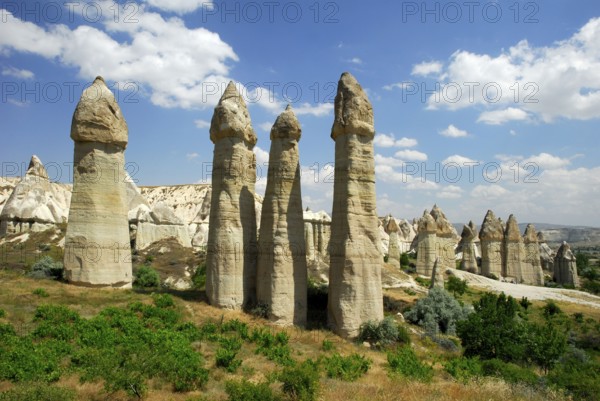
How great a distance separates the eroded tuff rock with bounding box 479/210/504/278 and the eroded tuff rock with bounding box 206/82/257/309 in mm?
38486

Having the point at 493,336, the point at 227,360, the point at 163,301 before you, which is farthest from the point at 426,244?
the point at 227,360

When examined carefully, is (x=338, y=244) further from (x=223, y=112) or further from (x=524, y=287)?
(x=524, y=287)

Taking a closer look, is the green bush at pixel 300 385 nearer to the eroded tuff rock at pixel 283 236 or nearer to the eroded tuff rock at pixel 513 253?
the eroded tuff rock at pixel 283 236

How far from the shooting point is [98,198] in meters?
21.1

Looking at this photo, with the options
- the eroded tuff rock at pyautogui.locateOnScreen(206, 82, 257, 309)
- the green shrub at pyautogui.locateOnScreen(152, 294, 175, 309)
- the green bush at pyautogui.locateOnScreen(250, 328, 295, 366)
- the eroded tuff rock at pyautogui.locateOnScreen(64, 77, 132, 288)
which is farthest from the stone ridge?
the green bush at pyautogui.locateOnScreen(250, 328, 295, 366)

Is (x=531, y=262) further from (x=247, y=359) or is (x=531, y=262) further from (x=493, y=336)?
(x=247, y=359)

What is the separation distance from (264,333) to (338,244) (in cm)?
539

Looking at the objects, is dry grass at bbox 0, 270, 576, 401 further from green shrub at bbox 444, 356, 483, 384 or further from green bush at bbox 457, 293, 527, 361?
green bush at bbox 457, 293, 527, 361

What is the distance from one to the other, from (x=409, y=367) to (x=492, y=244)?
137 ft

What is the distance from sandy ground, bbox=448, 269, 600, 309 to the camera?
40.6 metres

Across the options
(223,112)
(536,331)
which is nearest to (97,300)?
(223,112)

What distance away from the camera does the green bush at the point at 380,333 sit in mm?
18656

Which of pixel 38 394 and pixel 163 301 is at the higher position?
pixel 163 301

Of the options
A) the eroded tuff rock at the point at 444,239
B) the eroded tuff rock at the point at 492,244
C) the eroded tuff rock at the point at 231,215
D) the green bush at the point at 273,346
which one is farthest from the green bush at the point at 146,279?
the eroded tuff rock at the point at 492,244
